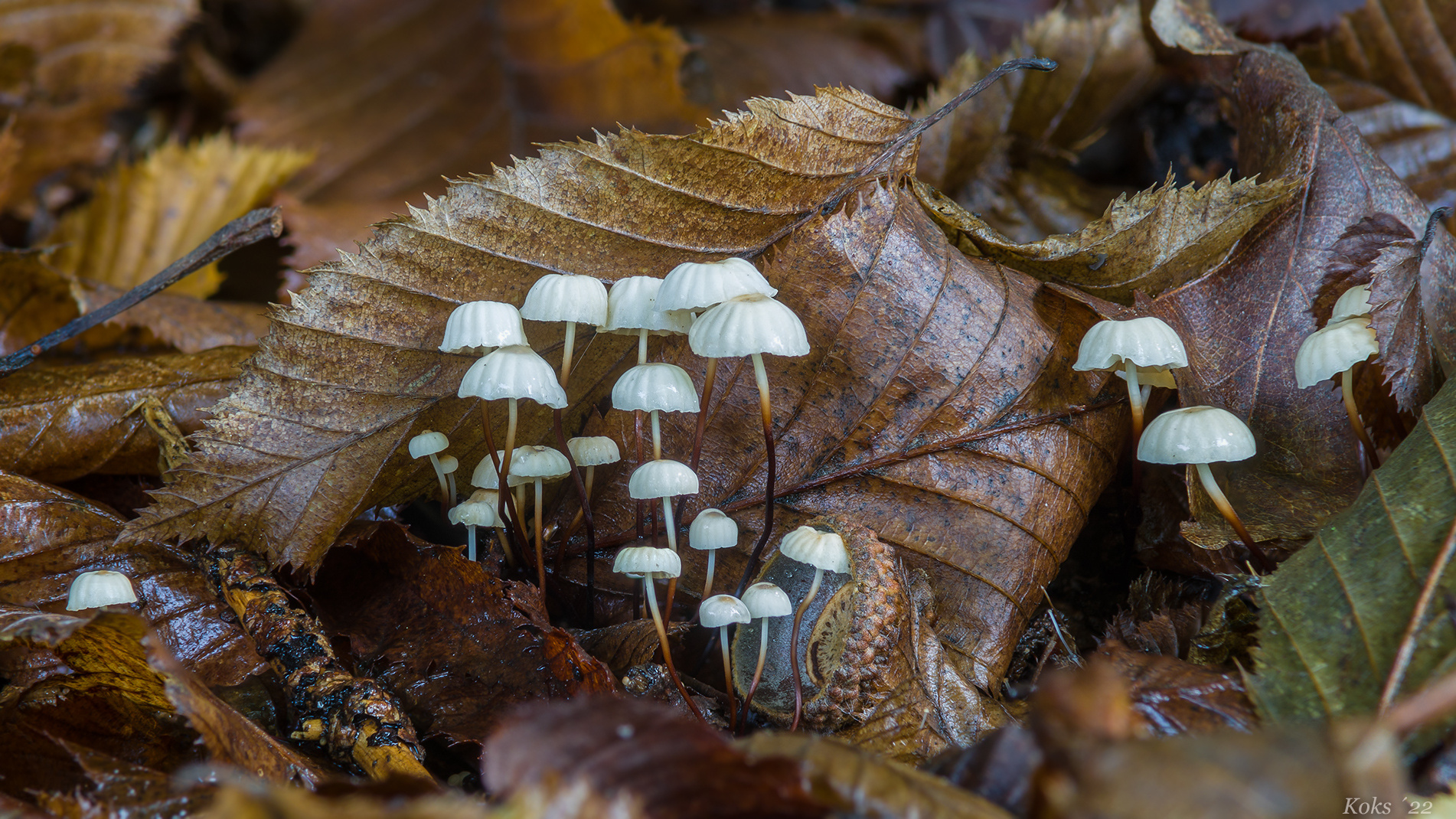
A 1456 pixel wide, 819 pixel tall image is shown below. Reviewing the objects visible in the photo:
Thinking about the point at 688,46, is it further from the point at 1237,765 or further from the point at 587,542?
the point at 1237,765

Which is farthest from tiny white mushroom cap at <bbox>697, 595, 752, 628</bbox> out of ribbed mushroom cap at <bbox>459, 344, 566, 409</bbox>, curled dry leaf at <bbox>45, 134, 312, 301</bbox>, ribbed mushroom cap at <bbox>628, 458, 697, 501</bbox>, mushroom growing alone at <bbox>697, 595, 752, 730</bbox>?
curled dry leaf at <bbox>45, 134, 312, 301</bbox>

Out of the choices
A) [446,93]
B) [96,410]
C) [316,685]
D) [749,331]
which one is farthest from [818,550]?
[446,93]

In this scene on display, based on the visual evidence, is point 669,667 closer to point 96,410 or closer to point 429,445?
point 429,445

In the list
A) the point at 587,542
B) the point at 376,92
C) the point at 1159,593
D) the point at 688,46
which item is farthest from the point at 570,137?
the point at 1159,593

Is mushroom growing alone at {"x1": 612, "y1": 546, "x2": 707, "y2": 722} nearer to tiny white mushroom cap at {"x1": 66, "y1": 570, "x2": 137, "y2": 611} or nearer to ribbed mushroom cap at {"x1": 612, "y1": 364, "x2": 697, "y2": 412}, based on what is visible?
ribbed mushroom cap at {"x1": 612, "y1": 364, "x2": 697, "y2": 412}

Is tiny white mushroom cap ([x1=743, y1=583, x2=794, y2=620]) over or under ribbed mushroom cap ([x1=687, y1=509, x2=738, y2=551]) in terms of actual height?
under

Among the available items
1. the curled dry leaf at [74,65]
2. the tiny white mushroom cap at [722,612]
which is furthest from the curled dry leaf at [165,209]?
the tiny white mushroom cap at [722,612]

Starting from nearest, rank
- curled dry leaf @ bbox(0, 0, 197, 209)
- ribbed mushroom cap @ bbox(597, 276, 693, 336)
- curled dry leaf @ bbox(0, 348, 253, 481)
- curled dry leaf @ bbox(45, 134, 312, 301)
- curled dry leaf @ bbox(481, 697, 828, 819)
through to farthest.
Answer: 1. curled dry leaf @ bbox(481, 697, 828, 819)
2. ribbed mushroom cap @ bbox(597, 276, 693, 336)
3. curled dry leaf @ bbox(0, 348, 253, 481)
4. curled dry leaf @ bbox(45, 134, 312, 301)
5. curled dry leaf @ bbox(0, 0, 197, 209)
